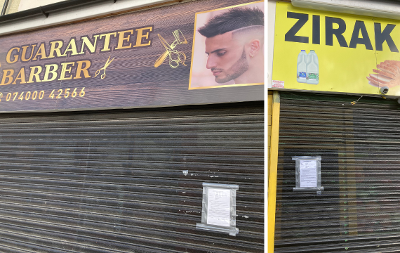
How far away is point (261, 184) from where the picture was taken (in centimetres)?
226

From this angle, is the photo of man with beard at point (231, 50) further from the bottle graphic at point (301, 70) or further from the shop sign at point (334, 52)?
the bottle graphic at point (301, 70)

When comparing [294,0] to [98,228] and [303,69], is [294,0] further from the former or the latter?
[98,228]

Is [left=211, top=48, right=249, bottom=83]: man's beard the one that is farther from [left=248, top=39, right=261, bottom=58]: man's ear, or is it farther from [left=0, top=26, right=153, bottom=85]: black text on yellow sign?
[left=0, top=26, right=153, bottom=85]: black text on yellow sign

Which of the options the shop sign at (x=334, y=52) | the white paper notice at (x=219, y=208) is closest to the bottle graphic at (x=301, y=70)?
the shop sign at (x=334, y=52)

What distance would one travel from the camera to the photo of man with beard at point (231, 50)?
2373 mm

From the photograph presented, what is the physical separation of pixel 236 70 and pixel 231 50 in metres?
0.27

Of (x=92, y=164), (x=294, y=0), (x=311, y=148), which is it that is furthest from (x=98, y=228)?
(x=294, y=0)

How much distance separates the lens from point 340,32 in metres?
2.74

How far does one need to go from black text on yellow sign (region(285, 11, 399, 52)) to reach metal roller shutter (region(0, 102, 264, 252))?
121 centimetres

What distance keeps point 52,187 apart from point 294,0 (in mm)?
4032

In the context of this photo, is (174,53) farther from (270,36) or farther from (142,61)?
(270,36)

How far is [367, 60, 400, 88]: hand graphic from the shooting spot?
105 inches

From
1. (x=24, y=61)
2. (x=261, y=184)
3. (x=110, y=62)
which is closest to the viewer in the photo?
(x=261, y=184)

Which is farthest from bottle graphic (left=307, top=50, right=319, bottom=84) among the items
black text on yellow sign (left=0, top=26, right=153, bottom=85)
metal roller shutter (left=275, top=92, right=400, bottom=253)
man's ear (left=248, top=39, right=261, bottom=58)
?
black text on yellow sign (left=0, top=26, right=153, bottom=85)
